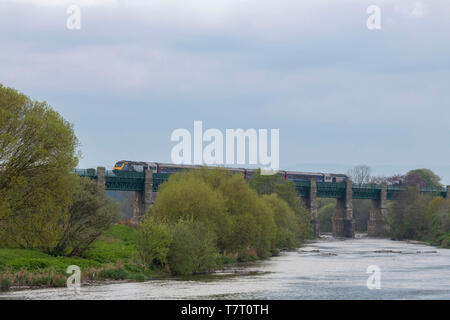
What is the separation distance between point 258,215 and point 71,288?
3585 cm

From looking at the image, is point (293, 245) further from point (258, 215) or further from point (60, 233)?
point (60, 233)

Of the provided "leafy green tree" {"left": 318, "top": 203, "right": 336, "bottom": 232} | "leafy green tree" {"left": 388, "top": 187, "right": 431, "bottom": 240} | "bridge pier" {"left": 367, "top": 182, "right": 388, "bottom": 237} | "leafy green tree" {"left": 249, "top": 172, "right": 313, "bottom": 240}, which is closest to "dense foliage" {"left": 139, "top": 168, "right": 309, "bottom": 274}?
"leafy green tree" {"left": 249, "top": 172, "right": 313, "bottom": 240}

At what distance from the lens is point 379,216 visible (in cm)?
16075

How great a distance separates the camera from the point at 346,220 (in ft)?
518

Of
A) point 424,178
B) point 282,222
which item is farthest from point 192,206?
point 424,178

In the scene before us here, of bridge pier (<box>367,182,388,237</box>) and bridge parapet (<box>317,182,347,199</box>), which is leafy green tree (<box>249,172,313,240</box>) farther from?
bridge pier (<box>367,182,388,237</box>)

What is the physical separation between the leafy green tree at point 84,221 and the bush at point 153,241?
4.15 meters

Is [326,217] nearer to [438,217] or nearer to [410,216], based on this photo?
[410,216]

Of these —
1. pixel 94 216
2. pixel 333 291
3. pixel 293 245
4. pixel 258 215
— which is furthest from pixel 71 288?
pixel 293 245

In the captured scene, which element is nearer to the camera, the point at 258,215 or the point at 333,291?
the point at 333,291

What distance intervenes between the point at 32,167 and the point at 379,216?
123612mm

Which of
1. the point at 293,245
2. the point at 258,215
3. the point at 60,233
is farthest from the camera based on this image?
the point at 293,245

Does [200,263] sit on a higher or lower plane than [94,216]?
lower

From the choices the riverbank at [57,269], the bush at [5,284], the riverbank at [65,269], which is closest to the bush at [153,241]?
the riverbank at [65,269]
